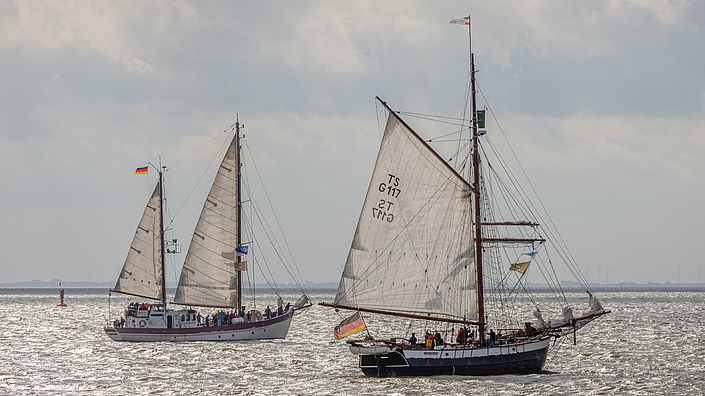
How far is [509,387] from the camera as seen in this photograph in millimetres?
46125

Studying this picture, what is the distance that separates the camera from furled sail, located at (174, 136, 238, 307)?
81.8 metres

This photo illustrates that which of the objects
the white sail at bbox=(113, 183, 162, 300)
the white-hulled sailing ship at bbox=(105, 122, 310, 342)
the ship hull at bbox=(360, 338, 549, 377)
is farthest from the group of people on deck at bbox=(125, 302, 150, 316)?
the ship hull at bbox=(360, 338, 549, 377)

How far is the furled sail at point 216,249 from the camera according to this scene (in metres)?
81.8

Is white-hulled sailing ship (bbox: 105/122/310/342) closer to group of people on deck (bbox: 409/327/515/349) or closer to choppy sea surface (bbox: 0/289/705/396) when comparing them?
choppy sea surface (bbox: 0/289/705/396)

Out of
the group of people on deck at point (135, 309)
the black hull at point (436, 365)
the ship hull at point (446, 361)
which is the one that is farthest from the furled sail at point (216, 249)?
the ship hull at point (446, 361)

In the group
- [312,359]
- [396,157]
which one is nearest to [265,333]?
[312,359]

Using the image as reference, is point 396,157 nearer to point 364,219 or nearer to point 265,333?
point 364,219

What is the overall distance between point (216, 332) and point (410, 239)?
34073 millimetres

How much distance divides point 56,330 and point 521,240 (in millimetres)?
72848

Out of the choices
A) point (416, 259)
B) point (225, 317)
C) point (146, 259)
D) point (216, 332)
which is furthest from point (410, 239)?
point (146, 259)

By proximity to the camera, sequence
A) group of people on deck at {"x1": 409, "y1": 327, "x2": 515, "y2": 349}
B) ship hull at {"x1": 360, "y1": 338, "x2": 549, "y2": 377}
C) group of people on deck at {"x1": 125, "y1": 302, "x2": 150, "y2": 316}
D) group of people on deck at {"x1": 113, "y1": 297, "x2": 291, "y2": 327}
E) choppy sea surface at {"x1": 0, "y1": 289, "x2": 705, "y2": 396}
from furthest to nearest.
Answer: group of people on deck at {"x1": 125, "y1": 302, "x2": 150, "y2": 316} → group of people on deck at {"x1": 113, "y1": 297, "x2": 291, "y2": 327} → group of people on deck at {"x1": 409, "y1": 327, "x2": 515, "y2": 349} → ship hull at {"x1": 360, "y1": 338, "x2": 549, "y2": 377} → choppy sea surface at {"x1": 0, "y1": 289, "x2": 705, "y2": 396}

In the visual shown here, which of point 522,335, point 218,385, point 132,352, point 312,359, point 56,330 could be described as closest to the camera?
point 218,385

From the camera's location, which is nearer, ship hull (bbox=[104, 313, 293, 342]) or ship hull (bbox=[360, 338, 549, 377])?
ship hull (bbox=[360, 338, 549, 377])

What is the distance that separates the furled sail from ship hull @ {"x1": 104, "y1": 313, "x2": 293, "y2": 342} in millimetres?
3983
